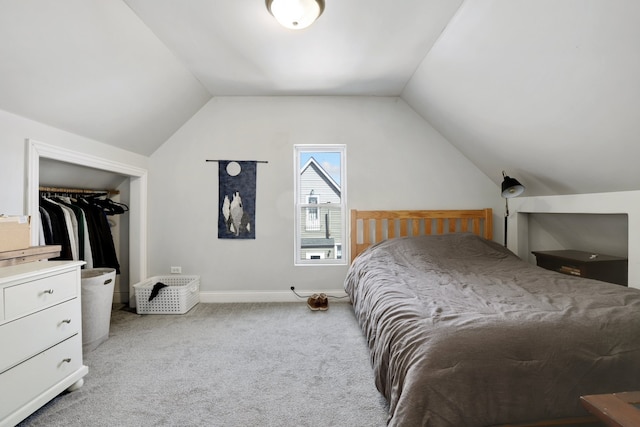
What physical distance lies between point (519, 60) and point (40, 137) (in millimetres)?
3178

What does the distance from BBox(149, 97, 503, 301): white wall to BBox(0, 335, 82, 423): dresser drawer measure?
1.61 m

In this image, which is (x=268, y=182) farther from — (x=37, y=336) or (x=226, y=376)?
(x=37, y=336)

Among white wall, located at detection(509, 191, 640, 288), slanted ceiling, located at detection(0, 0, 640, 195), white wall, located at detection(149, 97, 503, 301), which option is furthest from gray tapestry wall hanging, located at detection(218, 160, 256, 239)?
white wall, located at detection(509, 191, 640, 288)

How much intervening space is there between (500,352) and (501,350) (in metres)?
0.01

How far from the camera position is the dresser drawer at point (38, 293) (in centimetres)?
139

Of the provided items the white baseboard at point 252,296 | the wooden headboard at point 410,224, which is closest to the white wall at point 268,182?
the white baseboard at point 252,296

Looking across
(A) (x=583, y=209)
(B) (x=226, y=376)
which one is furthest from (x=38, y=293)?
(A) (x=583, y=209)

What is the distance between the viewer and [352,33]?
213 cm

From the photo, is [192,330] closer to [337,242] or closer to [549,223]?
[337,242]

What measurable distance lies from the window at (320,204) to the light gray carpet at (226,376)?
36.5 inches

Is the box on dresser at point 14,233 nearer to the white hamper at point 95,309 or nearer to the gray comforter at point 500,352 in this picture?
the white hamper at point 95,309

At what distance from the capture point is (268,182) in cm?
334

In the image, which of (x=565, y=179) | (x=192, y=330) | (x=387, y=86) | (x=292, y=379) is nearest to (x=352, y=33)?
(x=387, y=86)

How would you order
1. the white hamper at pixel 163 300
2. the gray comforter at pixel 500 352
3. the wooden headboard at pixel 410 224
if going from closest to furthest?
the gray comforter at pixel 500 352 < the white hamper at pixel 163 300 < the wooden headboard at pixel 410 224
